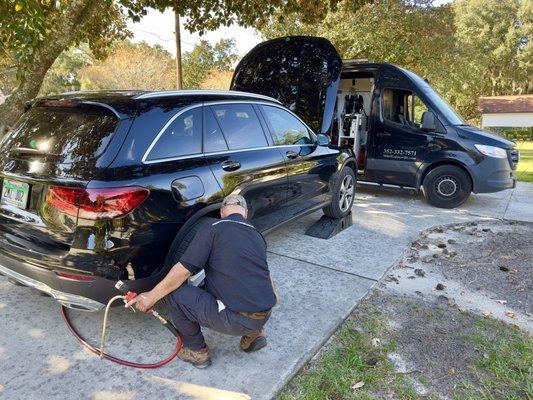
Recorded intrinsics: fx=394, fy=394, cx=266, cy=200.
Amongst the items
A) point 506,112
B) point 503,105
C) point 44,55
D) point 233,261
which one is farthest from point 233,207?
point 503,105

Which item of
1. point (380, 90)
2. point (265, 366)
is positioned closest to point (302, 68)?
point (380, 90)

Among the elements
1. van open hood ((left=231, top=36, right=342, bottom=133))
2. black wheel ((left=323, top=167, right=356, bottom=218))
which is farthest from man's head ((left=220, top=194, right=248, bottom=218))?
van open hood ((left=231, top=36, right=342, bottom=133))

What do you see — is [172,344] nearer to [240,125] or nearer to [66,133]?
[66,133]

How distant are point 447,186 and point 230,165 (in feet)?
16.7

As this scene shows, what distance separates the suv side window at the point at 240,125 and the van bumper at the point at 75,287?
1.45 m

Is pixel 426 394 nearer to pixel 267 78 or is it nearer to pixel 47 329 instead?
pixel 47 329

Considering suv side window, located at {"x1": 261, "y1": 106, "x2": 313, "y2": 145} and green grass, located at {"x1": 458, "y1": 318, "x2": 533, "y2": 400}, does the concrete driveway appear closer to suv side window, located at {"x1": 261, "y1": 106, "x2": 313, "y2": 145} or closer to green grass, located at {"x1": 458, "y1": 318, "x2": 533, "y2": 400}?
green grass, located at {"x1": 458, "y1": 318, "x2": 533, "y2": 400}

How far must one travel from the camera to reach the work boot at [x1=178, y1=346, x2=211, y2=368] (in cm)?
261

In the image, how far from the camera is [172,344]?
9.43ft

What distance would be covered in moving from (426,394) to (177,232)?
6.42 ft

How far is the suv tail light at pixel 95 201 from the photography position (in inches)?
95.2

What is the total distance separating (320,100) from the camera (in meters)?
6.20

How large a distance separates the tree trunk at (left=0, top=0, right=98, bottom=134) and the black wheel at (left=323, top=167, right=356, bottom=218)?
4603mm

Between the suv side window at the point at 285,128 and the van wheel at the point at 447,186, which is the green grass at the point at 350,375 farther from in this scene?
the van wheel at the point at 447,186
